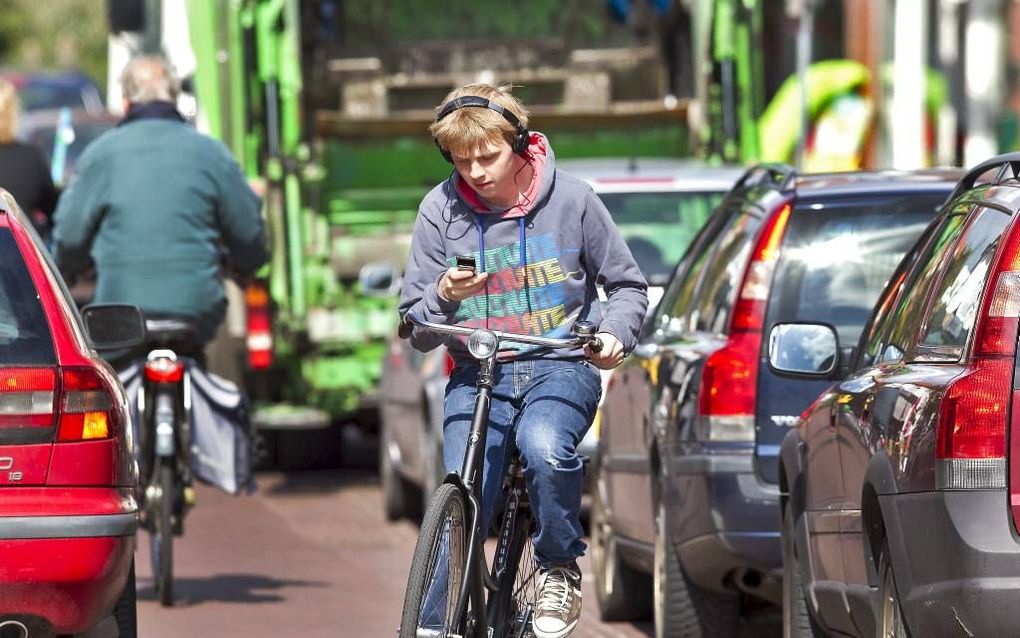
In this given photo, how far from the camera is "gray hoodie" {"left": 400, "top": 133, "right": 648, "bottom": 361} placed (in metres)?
6.39

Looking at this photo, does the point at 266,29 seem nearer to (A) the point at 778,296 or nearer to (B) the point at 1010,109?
(A) the point at 778,296

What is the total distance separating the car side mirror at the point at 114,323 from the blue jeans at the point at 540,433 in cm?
133

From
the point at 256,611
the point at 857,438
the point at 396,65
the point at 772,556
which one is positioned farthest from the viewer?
the point at 396,65

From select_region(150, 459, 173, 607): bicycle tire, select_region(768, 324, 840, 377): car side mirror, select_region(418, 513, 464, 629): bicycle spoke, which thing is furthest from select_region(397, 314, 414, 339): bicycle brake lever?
select_region(150, 459, 173, 607): bicycle tire

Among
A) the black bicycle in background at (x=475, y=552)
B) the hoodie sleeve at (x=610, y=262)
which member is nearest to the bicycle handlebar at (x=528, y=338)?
the black bicycle in background at (x=475, y=552)

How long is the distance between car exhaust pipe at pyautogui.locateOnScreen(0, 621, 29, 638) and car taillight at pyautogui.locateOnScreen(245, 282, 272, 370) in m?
8.46

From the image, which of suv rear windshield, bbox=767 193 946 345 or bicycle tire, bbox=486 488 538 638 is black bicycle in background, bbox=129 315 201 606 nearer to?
suv rear windshield, bbox=767 193 946 345

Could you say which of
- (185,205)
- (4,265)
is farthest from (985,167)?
(185,205)

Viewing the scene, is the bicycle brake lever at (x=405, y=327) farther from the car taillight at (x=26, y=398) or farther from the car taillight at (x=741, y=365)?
the car taillight at (x=741, y=365)

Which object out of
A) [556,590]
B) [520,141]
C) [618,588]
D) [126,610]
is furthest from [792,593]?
[618,588]

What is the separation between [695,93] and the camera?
16094 millimetres

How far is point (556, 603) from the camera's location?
6301mm

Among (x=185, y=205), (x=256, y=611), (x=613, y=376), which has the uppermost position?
(x=185, y=205)

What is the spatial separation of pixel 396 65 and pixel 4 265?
1065 cm
